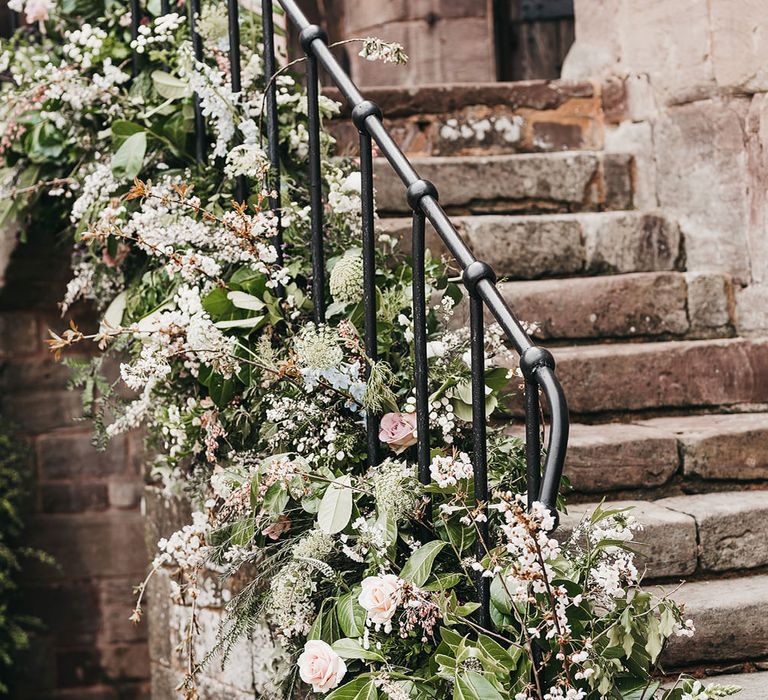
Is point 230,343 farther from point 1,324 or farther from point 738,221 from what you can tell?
point 1,324

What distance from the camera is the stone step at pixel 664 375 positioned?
312 centimetres

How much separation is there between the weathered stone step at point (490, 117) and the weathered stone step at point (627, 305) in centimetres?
77

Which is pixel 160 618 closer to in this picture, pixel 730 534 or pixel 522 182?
pixel 730 534

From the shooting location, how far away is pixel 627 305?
11.2 ft

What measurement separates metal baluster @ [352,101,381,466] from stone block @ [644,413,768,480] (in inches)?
43.0

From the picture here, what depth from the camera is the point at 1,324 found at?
442cm

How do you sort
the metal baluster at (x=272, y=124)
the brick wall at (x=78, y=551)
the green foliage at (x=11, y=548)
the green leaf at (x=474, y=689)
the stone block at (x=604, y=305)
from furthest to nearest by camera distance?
1. the brick wall at (x=78, y=551)
2. the green foliage at (x=11, y=548)
3. the stone block at (x=604, y=305)
4. the metal baluster at (x=272, y=124)
5. the green leaf at (x=474, y=689)

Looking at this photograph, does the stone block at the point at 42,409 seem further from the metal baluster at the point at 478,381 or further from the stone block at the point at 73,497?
the metal baluster at the point at 478,381

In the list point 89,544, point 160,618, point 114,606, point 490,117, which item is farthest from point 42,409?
point 490,117

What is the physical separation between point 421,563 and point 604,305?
5.36 ft

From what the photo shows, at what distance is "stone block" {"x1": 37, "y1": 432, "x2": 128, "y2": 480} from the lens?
4535 mm

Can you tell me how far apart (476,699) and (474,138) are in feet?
8.53

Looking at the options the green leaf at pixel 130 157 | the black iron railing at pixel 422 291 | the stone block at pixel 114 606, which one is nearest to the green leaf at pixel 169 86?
the green leaf at pixel 130 157

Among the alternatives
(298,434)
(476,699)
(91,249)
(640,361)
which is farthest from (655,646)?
(91,249)
